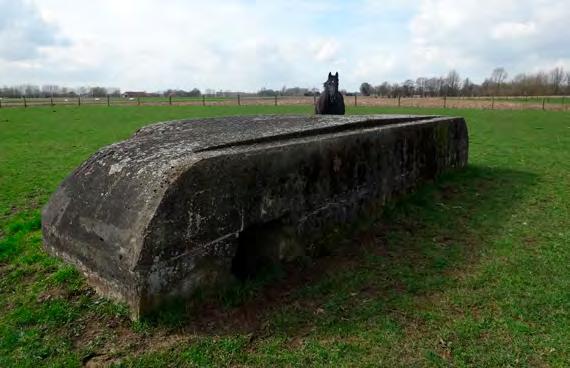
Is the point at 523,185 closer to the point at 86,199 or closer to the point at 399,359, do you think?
the point at 399,359

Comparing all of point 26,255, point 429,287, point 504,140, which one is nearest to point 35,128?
point 26,255

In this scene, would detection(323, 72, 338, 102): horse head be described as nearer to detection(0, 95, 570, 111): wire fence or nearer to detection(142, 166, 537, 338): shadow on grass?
detection(142, 166, 537, 338): shadow on grass

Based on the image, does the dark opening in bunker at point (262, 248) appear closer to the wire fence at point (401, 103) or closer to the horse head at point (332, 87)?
the horse head at point (332, 87)

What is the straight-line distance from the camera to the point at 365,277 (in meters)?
4.23

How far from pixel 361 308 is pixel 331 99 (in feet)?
20.7

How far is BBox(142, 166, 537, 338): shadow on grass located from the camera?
3.44 meters

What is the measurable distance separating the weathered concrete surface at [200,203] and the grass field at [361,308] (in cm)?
26

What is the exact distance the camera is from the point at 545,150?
39.9ft

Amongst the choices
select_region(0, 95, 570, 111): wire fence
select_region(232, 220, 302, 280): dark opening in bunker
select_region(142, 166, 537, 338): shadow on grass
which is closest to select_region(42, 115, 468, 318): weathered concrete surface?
→ select_region(232, 220, 302, 280): dark opening in bunker

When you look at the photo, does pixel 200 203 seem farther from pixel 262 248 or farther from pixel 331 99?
pixel 331 99

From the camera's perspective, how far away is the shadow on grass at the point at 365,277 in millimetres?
3438

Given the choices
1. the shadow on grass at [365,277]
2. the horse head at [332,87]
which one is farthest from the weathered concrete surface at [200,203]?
the horse head at [332,87]

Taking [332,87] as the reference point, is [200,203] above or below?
below

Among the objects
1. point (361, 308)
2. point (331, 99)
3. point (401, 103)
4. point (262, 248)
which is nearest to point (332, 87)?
point (331, 99)
